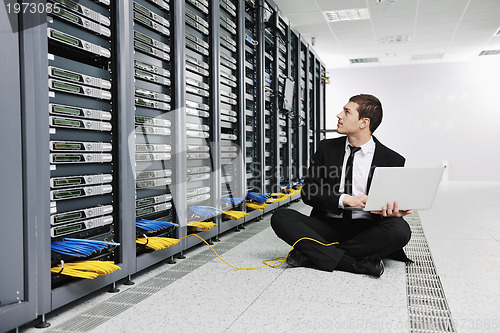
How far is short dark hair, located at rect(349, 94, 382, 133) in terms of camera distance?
8.25 feet

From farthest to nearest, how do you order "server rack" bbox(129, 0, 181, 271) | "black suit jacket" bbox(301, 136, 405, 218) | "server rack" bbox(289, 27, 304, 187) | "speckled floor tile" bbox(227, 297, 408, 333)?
"server rack" bbox(289, 27, 304, 187) < "black suit jacket" bbox(301, 136, 405, 218) < "server rack" bbox(129, 0, 181, 271) < "speckled floor tile" bbox(227, 297, 408, 333)

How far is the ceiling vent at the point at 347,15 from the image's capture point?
21.3ft

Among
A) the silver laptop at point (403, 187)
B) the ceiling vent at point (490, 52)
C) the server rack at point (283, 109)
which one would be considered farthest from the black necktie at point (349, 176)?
the ceiling vent at point (490, 52)

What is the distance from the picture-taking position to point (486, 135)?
1011cm

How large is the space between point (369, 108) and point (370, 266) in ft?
3.09

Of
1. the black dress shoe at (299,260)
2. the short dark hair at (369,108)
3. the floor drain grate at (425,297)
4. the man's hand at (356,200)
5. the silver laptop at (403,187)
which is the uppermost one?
the short dark hair at (369,108)

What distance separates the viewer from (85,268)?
1.69 m

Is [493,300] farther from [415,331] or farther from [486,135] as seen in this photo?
[486,135]

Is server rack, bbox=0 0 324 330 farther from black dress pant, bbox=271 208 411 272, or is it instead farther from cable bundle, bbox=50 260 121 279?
black dress pant, bbox=271 208 411 272

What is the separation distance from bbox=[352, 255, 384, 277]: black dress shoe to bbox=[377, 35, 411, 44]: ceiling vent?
6.80m

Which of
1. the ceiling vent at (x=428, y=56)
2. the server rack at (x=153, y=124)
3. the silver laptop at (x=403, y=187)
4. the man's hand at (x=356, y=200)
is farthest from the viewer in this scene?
the ceiling vent at (x=428, y=56)

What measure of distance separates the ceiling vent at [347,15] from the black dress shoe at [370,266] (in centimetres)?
512

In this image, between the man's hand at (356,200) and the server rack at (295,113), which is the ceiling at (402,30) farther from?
the man's hand at (356,200)

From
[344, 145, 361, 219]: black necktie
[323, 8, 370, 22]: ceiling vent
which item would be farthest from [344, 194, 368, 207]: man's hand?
[323, 8, 370, 22]: ceiling vent
